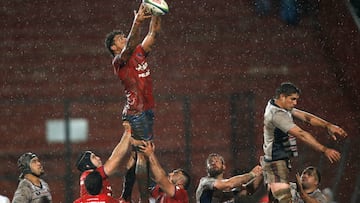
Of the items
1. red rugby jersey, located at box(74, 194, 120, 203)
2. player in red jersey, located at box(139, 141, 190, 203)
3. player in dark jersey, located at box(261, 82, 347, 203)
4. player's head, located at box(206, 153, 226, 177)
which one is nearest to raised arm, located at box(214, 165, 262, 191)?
player's head, located at box(206, 153, 226, 177)

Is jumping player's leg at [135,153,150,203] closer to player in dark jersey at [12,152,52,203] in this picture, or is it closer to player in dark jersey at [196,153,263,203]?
Result: player in dark jersey at [196,153,263,203]

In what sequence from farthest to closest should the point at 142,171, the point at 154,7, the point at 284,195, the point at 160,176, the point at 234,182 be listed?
1. the point at 234,182
2. the point at 284,195
3. the point at 160,176
4. the point at 142,171
5. the point at 154,7

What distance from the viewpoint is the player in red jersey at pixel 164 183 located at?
9.36 m

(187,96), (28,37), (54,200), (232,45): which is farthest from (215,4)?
(54,200)

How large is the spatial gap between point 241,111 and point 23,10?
15.7 feet

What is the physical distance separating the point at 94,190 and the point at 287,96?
2.30m

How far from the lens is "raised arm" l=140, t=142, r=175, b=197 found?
30.7ft

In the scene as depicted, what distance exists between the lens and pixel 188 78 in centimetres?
1725

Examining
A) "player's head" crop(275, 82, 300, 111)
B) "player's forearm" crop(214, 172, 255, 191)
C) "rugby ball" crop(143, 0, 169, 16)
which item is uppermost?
"rugby ball" crop(143, 0, 169, 16)

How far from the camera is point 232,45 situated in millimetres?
17562

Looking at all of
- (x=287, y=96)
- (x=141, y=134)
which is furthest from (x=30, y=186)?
(x=287, y=96)

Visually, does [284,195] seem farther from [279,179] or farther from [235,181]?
[235,181]

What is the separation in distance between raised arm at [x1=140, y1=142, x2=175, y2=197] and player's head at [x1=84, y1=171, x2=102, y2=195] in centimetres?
56

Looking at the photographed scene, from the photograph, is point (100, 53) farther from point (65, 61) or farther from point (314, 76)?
point (314, 76)
